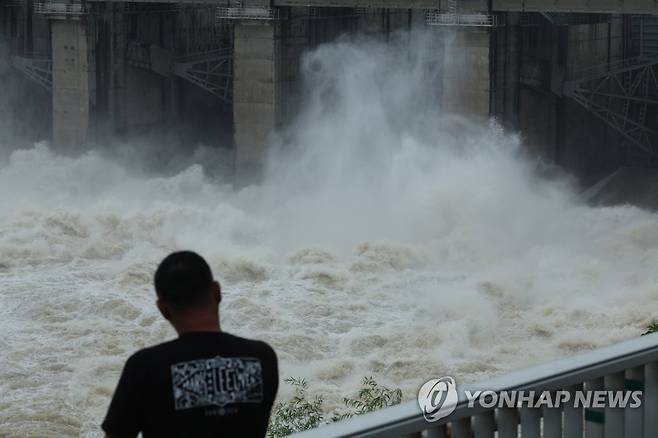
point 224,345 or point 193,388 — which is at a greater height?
point 224,345

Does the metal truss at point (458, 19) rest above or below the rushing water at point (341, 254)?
above

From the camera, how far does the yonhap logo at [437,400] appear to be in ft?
15.1

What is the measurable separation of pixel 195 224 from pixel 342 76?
5573 mm

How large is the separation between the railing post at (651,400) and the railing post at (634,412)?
0.01m

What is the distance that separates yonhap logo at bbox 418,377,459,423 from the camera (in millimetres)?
4594

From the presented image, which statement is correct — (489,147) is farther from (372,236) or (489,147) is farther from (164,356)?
(164,356)

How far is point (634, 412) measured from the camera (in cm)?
496

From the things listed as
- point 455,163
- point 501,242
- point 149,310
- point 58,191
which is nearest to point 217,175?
point 58,191

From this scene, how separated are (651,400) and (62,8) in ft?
88.9

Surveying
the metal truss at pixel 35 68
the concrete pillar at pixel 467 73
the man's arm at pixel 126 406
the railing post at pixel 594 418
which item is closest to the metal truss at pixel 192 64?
the metal truss at pixel 35 68

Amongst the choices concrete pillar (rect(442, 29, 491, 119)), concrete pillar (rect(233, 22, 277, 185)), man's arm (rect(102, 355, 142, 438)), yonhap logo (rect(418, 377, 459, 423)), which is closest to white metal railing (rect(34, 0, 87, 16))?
concrete pillar (rect(233, 22, 277, 185))

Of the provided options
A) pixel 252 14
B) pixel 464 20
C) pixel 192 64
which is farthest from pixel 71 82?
pixel 464 20

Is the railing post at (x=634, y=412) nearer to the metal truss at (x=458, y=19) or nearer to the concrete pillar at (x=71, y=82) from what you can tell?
the metal truss at (x=458, y=19)

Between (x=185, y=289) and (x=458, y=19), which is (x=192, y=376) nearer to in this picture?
(x=185, y=289)
